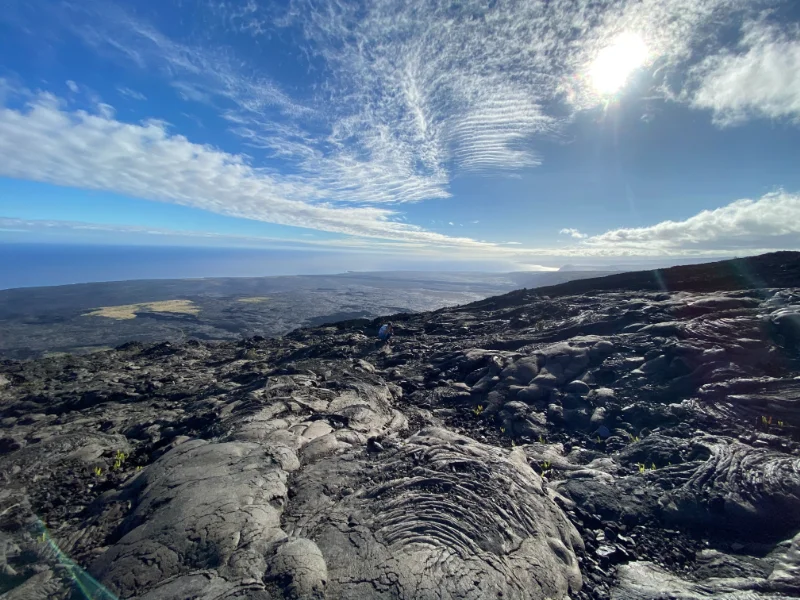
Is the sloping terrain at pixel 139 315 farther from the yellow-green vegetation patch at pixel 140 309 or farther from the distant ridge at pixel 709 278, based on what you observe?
the distant ridge at pixel 709 278

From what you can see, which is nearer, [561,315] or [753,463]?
[753,463]

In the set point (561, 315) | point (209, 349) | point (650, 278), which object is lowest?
point (209, 349)

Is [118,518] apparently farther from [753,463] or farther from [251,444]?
[753,463]

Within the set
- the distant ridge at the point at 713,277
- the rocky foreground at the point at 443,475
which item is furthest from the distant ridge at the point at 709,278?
the rocky foreground at the point at 443,475

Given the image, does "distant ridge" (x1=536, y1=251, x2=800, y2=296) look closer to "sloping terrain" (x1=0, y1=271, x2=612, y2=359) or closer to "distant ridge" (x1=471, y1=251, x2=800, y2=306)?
"distant ridge" (x1=471, y1=251, x2=800, y2=306)

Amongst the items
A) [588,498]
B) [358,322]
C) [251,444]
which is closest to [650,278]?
[358,322]

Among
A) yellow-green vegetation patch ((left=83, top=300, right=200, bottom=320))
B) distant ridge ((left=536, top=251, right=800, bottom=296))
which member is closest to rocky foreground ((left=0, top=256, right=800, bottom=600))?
distant ridge ((left=536, top=251, right=800, bottom=296))

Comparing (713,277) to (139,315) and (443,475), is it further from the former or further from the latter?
(139,315)
